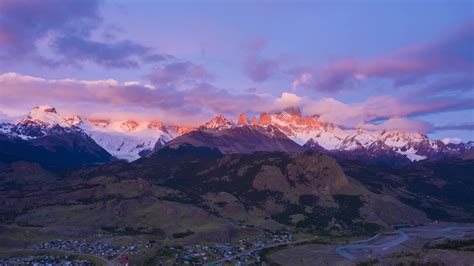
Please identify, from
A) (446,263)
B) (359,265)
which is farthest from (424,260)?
(359,265)

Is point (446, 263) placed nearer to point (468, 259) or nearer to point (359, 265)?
point (468, 259)

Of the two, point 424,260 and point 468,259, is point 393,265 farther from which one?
point 468,259

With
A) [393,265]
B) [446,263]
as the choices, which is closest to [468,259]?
[446,263]

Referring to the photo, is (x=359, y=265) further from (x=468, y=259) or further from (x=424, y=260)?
(x=468, y=259)

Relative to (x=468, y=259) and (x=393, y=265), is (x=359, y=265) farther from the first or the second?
(x=468, y=259)

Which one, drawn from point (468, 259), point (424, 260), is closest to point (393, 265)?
point (424, 260)
